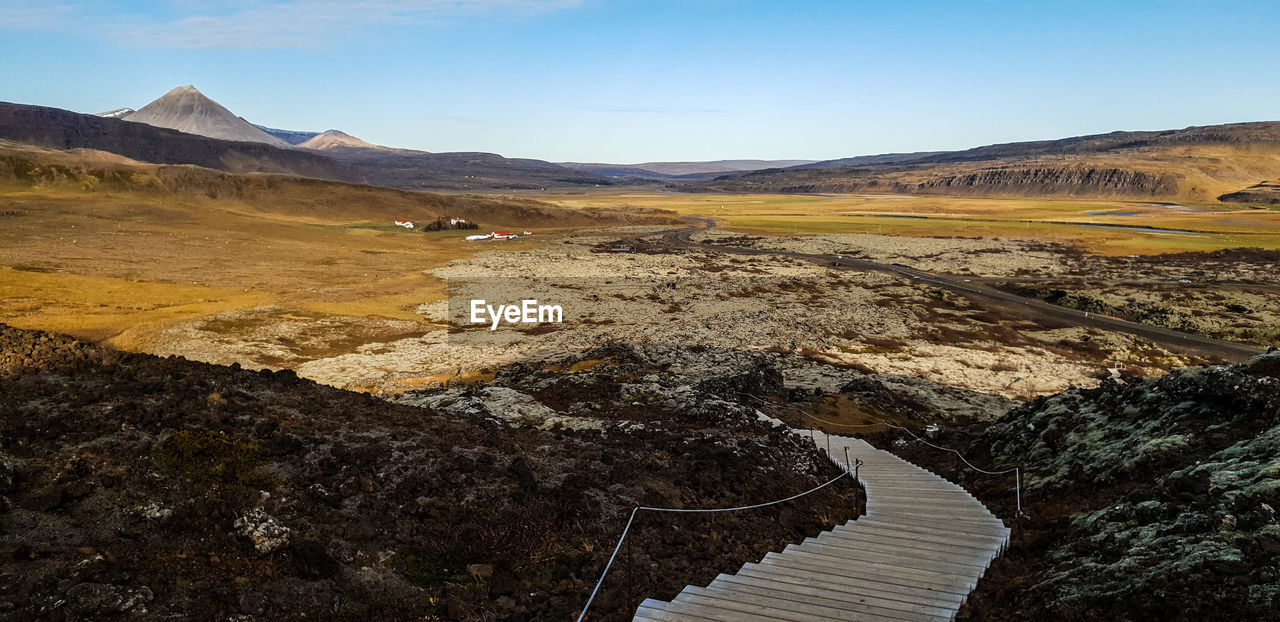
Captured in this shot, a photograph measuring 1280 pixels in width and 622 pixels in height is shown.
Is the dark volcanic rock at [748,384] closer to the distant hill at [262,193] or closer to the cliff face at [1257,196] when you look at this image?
the distant hill at [262,193]

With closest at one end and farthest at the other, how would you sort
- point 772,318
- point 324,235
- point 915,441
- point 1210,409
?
point 1210,409, point 915,441, point 772,318, point 324,235

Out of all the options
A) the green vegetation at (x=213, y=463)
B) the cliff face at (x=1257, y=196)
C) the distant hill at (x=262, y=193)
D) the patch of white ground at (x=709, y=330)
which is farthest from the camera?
the cliff face at (x=1257, y=196)

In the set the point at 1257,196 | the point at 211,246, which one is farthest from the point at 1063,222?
the point at 211,246

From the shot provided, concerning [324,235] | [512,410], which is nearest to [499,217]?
[324,235]

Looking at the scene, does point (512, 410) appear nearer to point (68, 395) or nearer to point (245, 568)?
point (68, 395)

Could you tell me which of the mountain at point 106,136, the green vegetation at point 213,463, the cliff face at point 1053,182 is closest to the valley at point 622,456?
the green vegetation at point 213,463

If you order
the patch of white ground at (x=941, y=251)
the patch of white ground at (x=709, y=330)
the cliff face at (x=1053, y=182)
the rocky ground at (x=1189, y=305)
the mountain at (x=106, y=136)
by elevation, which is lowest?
the patch of white ground at (x=709, y=330)
